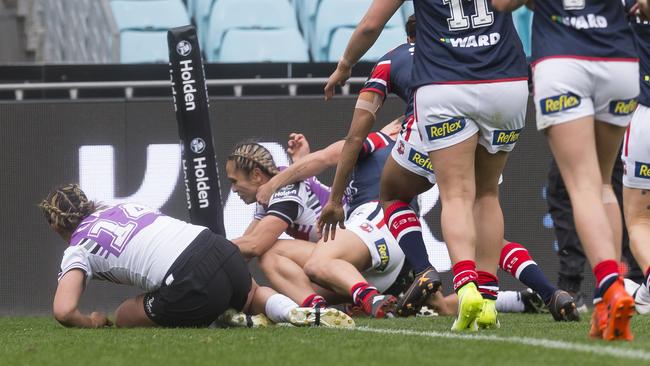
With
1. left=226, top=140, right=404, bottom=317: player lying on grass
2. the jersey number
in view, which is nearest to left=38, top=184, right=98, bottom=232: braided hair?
left=226, top=140, right=404, bottom=317: player lying on grass

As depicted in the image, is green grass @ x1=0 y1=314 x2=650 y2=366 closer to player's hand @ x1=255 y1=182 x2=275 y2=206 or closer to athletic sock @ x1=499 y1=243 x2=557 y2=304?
athletic sock @ x1=499 y1=243 x2=557 y2=304

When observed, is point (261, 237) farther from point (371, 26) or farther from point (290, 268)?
point (371, 26)

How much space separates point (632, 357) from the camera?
390cm

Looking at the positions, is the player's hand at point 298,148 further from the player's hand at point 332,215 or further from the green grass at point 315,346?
the player's hand at point 332,215

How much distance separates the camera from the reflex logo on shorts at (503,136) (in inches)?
212

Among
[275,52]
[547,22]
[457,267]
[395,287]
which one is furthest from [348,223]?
[275,52]

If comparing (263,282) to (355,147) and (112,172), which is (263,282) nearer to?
(112,172)

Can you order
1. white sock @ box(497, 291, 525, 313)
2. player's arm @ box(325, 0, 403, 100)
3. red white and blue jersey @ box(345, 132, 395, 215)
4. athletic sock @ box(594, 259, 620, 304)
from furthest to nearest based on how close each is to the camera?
red white and blue jersey @ box(345, 132, 395, 215)
white sock @ box(497, 291, 525, 313)
player's arm @ box(325, 0, 403, 100)
athletic sock @ box(594, 259, 620, 304)

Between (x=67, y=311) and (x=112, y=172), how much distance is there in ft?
9.46

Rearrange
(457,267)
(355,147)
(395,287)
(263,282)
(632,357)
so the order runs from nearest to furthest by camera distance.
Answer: (632,357)
(457,267)
(355,147)
(395,287)
(263,282)

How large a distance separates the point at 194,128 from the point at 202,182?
31cm

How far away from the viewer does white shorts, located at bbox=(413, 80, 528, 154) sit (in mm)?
5258

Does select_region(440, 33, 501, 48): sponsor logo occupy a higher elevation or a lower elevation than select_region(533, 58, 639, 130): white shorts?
higher

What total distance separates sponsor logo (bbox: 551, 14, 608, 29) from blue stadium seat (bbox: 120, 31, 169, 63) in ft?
26.0
